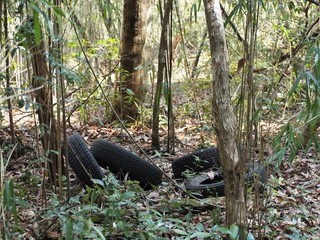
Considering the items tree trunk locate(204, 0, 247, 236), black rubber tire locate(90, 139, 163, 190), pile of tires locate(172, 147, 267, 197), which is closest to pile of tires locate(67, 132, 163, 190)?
black rubber tire locate(90, 139, 163, 190)

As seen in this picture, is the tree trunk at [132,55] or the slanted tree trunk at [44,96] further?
the tree trunk at [132,55]

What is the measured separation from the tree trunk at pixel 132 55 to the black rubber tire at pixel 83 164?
236 cm

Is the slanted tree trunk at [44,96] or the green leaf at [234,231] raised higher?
the slanted tree trunk at [44,96]

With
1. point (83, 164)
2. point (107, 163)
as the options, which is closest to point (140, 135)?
point (107, 163)

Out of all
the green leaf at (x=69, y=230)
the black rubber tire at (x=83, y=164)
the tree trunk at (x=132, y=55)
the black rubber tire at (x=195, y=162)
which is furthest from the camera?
the tree trunk at (x=132, y=55)

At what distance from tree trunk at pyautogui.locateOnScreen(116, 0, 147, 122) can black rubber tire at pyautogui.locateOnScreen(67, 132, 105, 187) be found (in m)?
2.36

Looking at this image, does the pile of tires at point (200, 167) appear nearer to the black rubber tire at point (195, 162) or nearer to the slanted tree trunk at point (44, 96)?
the black rubber tire at point (195, 162)

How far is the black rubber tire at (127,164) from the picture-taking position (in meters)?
4.70

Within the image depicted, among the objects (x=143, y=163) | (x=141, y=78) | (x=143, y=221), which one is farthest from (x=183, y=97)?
(x=143, y=221)

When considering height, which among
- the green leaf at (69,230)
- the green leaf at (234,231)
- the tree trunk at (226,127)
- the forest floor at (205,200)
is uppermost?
the tree trunk at (226,127)

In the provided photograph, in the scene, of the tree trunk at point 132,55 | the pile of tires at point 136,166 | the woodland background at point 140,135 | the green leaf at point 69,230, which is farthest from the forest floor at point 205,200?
the tree trunk at point 132,55

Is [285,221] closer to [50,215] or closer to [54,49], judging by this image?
[50,215]

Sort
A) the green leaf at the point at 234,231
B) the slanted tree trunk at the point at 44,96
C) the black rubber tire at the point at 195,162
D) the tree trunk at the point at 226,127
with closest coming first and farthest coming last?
the green leaf at the point at 234,231 < the tree trunk at the point at 226,127 < the slanted tree trunk at the point at 44,96 < the black rubber tire at the point at 195,162

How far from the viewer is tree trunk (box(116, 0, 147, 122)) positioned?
6.93 m
